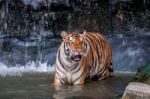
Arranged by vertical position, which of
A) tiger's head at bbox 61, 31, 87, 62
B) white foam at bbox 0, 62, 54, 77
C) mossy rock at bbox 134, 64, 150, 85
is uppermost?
tiger's head at bbox 61, 31, 87, 62

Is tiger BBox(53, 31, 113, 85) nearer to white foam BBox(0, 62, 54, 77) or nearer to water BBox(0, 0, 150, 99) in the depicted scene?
water BBox(0, 0, 150, 99)

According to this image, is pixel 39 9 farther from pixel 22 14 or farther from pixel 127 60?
pixel 127 60

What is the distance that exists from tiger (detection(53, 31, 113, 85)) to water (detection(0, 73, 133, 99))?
0.17 meters

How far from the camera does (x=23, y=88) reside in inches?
297

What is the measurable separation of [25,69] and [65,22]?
9.44ft

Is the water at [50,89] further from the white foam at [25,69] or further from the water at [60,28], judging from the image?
the water at [60,28]

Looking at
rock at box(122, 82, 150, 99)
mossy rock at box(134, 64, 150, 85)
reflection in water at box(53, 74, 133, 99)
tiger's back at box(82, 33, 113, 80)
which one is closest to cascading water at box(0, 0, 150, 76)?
tiger's back at box(82, 33, 113, 80)

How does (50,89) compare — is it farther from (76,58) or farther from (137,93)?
(137,93)

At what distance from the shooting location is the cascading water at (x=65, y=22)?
11.7 m

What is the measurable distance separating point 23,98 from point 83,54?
1.40 metres

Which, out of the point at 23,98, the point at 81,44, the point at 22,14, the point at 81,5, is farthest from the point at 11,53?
the point at 23,98

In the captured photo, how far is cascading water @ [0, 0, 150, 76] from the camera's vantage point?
459 inches

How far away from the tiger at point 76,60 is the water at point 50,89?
0.57 feet

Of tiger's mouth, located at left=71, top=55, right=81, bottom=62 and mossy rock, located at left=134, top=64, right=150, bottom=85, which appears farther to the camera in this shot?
tiger's mouth, located at left=71, top=55, right=81, bottom=62
